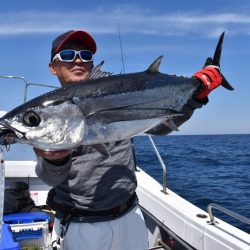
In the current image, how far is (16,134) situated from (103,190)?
987 millimetres

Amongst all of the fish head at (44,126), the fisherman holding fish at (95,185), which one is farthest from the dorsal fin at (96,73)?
the fish head at (44,126)

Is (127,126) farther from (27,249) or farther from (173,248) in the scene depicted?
(27,249)

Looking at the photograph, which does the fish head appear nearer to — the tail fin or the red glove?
the red glove

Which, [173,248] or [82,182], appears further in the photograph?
[173,248]

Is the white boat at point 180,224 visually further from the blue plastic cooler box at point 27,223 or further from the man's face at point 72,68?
the blue plastic cooler box at point 27,223

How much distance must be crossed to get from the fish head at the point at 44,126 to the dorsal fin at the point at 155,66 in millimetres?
785

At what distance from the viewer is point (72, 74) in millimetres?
3203

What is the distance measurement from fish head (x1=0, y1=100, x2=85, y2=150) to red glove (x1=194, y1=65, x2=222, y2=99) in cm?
130

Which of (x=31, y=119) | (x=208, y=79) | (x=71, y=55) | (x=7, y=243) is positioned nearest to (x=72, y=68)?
(x=71, y=55)

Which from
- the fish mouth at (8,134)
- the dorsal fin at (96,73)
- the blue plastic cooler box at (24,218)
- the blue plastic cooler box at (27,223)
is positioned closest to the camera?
the fish mouth at (8,134)

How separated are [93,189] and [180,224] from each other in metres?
2.13

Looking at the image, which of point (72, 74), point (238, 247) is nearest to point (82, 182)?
point (72, 74)

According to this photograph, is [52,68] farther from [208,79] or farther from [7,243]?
[7,243]

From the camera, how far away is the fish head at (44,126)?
239 cm
